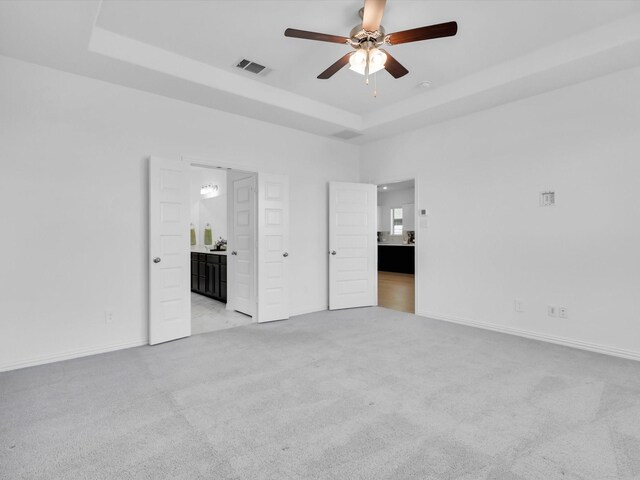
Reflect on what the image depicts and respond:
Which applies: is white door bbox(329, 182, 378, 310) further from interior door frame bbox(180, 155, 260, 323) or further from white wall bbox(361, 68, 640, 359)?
interior door frame bbox(180, 155, 260, 323)

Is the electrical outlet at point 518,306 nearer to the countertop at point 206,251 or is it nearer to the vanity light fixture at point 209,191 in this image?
the countertop at point 206,251

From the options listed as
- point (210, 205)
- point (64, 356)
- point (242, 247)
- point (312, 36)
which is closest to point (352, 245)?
point (242, 247)

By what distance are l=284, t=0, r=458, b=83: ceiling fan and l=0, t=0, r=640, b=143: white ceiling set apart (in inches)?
11.7

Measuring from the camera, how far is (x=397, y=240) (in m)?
12.0

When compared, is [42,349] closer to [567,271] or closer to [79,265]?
[79,265]

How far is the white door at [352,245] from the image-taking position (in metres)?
5.60

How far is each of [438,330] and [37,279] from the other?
4355 millimetres

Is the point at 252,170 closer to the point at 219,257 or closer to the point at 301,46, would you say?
the point at 301,46

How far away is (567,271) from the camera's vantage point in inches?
150

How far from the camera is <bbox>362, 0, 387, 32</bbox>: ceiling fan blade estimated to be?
2.37m

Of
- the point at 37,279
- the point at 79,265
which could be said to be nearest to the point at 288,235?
the point at 79,265

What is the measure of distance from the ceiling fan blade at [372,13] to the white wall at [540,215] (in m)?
2.51

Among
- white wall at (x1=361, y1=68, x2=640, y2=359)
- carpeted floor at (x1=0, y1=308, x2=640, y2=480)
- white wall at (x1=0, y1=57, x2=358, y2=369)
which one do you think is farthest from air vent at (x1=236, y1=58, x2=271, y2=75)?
carpeted floor at (x1=0, y1=308, x2=640, y2=480)

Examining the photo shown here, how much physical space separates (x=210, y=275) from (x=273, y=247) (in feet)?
7.28
